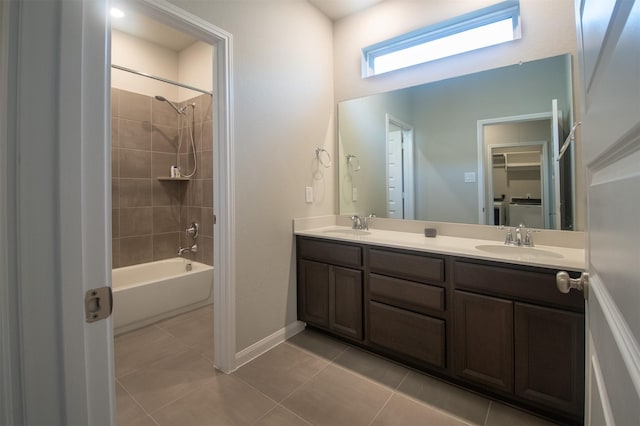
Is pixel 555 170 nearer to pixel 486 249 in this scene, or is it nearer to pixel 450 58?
pixel 486 249

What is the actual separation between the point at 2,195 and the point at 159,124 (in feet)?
10.8

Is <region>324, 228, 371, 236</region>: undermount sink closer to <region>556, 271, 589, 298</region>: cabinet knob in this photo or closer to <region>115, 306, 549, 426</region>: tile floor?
<region>115, 306, 549, 426</region>: tile floor

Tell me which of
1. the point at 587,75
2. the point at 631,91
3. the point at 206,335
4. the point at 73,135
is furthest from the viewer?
the point at 206,335

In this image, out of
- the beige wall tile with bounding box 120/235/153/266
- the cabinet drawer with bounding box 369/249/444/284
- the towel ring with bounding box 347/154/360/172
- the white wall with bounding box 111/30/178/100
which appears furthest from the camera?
the beige wall tile with bounding box 120/235/153/266

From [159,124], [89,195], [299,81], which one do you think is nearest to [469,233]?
[299,81]

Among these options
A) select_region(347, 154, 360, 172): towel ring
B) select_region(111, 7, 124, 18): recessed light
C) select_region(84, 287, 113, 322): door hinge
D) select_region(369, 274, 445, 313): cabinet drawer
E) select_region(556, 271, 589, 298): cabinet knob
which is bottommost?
select_region(369, 274, 445, 313): cabinet drawer

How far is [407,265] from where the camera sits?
183 centimetres

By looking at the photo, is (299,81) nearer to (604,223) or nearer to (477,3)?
(477,3)

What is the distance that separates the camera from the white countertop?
1.42 metres

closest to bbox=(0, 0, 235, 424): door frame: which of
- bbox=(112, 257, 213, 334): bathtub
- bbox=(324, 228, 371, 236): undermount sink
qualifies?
bbox=(324, 228, 371, 236): undermount sink

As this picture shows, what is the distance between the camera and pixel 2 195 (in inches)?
16.2

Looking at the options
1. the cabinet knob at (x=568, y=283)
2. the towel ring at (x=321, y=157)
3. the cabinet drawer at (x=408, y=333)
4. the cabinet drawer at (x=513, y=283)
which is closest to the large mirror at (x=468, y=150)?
the towel ring at (x=321, y=157)

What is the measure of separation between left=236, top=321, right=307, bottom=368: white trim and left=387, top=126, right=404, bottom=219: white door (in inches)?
49.3

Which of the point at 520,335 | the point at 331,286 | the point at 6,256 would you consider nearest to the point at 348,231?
the point at 331,286
